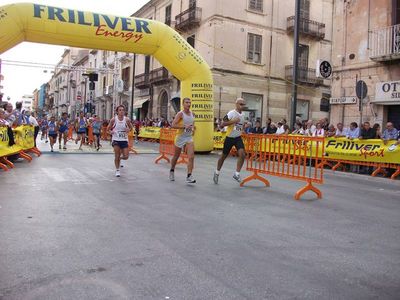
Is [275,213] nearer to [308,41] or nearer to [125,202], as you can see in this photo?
[125,202]

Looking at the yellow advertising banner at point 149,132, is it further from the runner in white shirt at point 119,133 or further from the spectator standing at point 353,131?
the runner in white shirt at point 119,133

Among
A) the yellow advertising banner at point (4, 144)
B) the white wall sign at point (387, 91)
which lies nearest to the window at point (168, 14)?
the white wall sign at point (387, 91)

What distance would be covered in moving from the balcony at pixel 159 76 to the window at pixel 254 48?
7.27 metres

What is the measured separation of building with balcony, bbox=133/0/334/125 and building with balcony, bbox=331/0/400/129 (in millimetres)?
9355

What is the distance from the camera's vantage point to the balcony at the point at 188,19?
95.7ft

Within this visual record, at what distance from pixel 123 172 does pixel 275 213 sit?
5512 millimetres

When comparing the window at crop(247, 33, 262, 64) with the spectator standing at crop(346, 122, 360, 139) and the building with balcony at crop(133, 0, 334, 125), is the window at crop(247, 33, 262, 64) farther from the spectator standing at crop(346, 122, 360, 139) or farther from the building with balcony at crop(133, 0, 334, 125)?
the spectator standing at crop(346, 122, 360, 139)

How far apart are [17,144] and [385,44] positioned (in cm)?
1347

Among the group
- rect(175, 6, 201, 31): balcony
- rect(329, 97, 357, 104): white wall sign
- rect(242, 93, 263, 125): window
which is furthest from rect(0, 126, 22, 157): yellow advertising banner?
rect(175, 6, 201, 31): balcony

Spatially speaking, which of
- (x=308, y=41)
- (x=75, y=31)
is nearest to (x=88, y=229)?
(x=75, y=31)

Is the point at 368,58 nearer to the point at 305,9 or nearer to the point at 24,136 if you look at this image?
the point at 24,136

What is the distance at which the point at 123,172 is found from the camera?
35.4ft

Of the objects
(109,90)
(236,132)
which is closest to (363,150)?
(236,132)

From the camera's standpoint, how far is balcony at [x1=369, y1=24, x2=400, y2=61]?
15495mm
